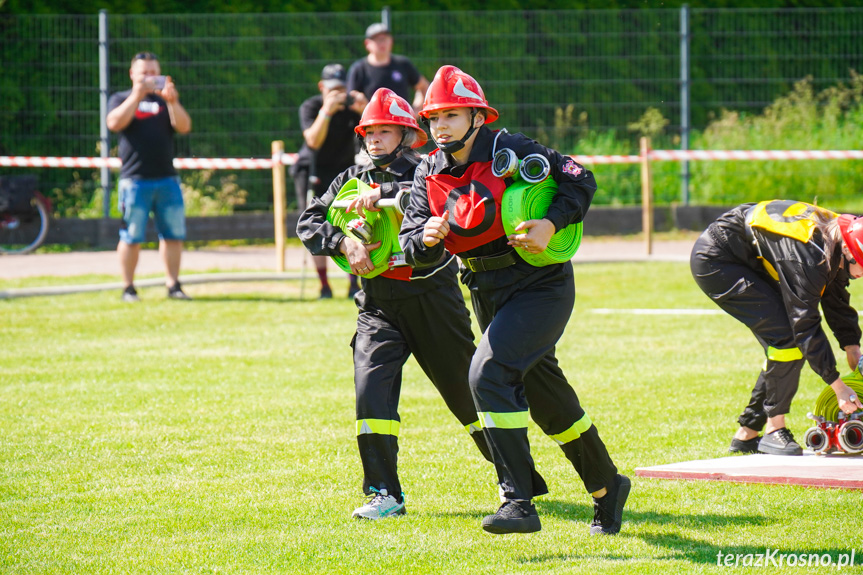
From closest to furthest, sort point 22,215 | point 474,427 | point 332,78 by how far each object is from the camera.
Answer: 1. point 474,427
2. point 332,78
3. point 22,215

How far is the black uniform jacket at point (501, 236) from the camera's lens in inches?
187

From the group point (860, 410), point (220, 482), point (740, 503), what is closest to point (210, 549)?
point (220, 482)

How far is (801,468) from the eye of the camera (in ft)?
19.3

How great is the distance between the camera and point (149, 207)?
12.4 meters

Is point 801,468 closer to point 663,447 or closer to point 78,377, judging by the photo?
point 663,447

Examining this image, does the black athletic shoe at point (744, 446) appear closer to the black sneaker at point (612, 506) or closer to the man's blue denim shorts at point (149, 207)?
the black sneaker at point (612, 506)

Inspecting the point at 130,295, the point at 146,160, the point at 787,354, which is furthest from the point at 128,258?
the point at 787,354

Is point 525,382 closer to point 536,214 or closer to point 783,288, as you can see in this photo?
point 536,214

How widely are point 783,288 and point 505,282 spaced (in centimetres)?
175

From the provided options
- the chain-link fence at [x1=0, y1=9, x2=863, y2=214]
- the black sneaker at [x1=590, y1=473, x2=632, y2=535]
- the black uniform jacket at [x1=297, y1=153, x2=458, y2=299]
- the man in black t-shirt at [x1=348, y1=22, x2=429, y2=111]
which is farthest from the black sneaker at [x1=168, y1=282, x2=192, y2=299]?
the black sneaker at [x1=590, y1=473, x2=632, y2=535]

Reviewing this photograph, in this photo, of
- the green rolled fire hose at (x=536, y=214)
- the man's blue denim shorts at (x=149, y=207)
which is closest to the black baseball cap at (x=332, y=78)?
the man's blue denim shorts at (x=149, y=207)

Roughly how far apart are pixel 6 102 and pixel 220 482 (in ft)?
41.0

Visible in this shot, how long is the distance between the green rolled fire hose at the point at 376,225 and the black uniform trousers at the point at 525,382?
58 centimetres

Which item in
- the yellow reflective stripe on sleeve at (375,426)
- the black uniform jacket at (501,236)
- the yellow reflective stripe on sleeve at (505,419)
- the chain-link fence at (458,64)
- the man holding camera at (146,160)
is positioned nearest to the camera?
the yellow reflective stripe on sleeve at (505,419)
